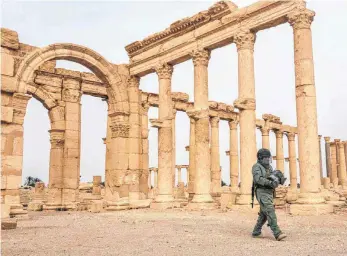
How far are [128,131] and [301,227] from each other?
36.1ft

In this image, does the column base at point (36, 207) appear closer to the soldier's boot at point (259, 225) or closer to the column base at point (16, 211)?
the column base at point (16, 211)

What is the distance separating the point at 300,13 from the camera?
44.2 ft

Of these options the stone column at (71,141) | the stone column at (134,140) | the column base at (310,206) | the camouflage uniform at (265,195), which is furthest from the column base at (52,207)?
the camouflage uniform at (265,195)

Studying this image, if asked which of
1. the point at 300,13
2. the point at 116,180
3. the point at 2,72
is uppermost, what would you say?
the point at 300,13

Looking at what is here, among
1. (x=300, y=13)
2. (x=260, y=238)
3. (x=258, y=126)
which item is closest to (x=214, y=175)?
(x=258, y=126)

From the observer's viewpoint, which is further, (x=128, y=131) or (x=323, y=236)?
(x=128, y=131)

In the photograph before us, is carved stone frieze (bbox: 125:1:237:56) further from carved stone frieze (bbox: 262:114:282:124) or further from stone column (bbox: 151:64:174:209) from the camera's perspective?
carved stone frieze (bbox: 262:114:282:124)

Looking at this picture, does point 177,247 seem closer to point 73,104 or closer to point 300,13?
point 300,13

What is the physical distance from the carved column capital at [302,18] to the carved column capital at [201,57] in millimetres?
4194

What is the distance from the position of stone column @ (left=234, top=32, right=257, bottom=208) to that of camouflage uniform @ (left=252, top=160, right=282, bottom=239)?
6759 mm

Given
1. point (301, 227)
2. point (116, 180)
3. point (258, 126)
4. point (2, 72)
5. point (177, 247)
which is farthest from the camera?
point (258, 126)

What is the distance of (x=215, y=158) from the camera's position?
28.1 meters

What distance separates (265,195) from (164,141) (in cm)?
1064

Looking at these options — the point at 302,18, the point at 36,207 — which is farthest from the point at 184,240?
the point at 36,207
